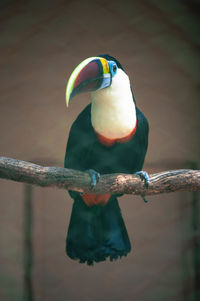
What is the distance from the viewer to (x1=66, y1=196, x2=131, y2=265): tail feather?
1.13 meters

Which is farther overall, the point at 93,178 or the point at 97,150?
the point at 97,150

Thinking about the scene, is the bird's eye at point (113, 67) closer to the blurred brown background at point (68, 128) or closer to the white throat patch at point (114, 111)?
the white throat patch at point (114, 111)

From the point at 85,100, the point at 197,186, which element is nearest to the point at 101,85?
the point at 197,186

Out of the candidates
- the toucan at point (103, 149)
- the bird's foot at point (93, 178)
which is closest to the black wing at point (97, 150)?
the toucan at point (103, 149)

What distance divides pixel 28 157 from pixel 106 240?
0.56 meters

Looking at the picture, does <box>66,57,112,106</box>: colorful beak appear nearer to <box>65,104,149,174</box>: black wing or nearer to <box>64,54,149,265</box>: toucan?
<box>64,54,149,265</box>: toucan

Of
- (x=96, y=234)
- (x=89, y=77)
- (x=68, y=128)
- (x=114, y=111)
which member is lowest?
(x=96, y=234)

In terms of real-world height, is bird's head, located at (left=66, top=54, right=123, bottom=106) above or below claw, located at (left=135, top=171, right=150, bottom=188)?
above

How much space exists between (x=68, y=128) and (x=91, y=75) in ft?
1.92

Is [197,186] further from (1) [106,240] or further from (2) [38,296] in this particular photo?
(2) [38,296]

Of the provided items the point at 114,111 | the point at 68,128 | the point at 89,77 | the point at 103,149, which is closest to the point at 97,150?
the point at 103,149

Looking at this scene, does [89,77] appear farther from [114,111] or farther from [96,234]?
[96,234]

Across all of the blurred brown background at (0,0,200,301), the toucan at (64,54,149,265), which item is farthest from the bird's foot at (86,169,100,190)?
the blurred brown background at (0,0,200,301)

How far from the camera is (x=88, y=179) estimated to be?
98 centimetres
